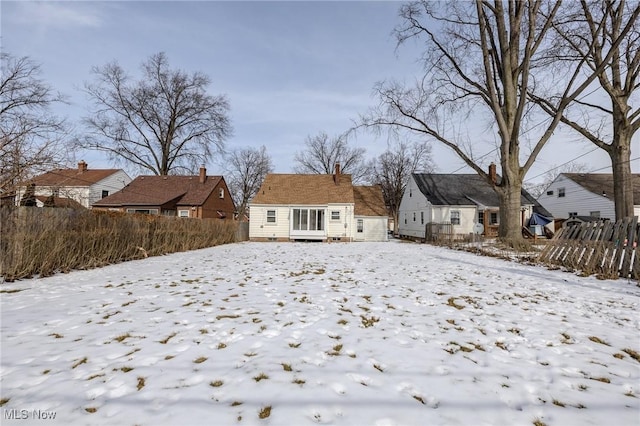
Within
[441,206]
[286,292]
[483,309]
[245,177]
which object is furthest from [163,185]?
[483,309]

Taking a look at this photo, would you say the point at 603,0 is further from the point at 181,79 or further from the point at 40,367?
the point at 181,79

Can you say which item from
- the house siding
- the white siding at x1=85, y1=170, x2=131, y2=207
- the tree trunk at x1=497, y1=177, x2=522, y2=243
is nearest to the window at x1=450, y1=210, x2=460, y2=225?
the house siding

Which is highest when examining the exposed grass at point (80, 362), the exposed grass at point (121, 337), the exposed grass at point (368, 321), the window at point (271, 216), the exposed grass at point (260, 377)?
the window at point (271, 216)

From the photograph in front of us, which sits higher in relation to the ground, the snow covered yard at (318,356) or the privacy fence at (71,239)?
the privacy fence at (71,239)

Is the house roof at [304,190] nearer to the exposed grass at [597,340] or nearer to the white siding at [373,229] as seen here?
the white siding at [373,229]

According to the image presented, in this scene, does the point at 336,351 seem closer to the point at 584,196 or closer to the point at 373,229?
the point at 373,229

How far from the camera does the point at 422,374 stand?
2.67m

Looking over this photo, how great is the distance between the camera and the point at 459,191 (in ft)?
92.4

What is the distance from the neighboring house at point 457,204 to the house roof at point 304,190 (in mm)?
7565

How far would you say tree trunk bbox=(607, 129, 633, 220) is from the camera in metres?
13.9

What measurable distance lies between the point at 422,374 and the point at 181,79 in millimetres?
35706

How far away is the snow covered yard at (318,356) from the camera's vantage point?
215 centimetres

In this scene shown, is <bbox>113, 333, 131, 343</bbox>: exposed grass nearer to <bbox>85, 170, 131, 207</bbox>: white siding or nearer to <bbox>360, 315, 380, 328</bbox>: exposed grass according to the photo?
<bbox>360, 315, 380, 328</bbox>: exposed grass
